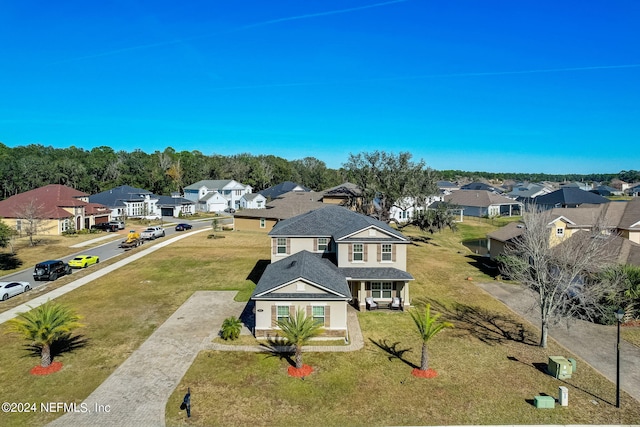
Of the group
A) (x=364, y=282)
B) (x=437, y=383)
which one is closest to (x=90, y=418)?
(x=437, y=383)

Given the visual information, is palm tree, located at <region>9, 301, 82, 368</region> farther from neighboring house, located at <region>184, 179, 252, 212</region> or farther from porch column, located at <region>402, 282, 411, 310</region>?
neighboring house, located at <region>184, 179, 252, 212</region>

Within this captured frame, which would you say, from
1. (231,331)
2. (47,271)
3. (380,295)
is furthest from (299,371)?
(47,271)

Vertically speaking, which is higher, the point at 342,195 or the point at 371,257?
the point at 342,195

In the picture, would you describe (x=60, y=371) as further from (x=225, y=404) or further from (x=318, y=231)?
(x=318, y=231)

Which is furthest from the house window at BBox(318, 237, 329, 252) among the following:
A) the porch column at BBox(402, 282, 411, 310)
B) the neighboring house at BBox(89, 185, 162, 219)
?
the neighboring house at BBox(89, 185, 162, 219)

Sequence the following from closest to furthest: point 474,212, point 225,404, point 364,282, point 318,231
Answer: point 225,404 < point 364,282 < point 318,231 < point 474,212

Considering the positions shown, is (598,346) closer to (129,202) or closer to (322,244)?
(322,244)
